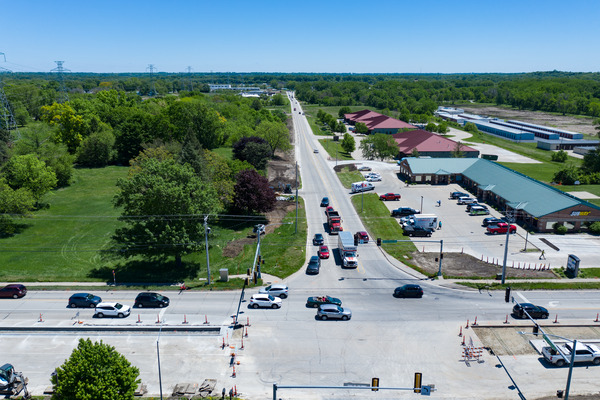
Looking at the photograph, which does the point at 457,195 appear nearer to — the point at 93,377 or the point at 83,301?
the point at 83,301

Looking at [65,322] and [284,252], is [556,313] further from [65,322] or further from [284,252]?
[65,322]

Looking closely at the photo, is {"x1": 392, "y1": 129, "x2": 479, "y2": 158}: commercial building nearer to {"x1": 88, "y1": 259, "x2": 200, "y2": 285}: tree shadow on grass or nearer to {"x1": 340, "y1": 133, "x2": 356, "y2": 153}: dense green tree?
{"x1": 340, "y1": 133, "x2": 356, "y2": 153}: dense green tree

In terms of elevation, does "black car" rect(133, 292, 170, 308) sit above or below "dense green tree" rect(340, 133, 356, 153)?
below

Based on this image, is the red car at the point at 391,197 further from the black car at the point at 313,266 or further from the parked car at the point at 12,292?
the parked car at the point at 12,292

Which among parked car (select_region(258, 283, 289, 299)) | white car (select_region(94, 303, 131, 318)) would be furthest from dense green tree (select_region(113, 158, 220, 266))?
parked car (select_region(258, 283, 289, 299))

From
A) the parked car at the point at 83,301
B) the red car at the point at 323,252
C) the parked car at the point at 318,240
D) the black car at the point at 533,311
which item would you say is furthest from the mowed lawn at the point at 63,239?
the black car at the point at 533,311

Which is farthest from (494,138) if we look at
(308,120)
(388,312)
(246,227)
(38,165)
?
(38,165)
